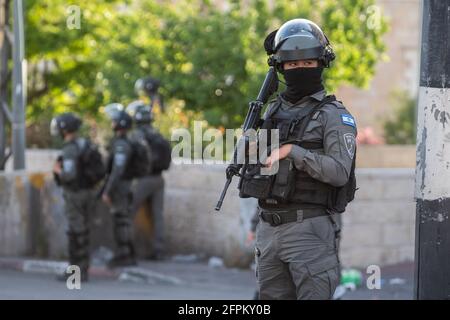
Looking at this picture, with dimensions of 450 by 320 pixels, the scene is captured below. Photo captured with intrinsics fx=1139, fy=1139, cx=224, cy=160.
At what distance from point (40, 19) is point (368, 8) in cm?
639

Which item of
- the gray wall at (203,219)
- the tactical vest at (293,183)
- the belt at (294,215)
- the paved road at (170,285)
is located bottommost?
the paved road at (170,285)

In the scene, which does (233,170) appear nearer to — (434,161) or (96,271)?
(434,161)

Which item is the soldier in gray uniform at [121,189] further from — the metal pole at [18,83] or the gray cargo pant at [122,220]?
the metal pole at [18,83]

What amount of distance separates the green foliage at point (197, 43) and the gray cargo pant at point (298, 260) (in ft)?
40.2

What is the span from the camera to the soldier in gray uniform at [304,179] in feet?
18.8

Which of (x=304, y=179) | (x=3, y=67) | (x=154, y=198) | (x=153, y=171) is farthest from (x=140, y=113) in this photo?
(x=304, y=179)

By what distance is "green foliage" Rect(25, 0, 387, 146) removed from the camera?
1870 cm

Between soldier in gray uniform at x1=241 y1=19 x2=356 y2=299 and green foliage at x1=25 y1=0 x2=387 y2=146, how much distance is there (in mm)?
12160

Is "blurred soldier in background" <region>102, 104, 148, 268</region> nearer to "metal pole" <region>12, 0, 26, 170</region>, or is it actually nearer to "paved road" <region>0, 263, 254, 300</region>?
"paved road" <region>0, 263, 254, 300</region>

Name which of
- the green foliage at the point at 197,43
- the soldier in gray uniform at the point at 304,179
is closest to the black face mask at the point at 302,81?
the soldier in gray uniform at the point at 304,179

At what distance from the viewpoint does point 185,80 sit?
18719mm

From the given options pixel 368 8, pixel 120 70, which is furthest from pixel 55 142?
pixel 368 8

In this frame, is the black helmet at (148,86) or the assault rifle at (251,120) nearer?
the assault rifle at (251,120)
